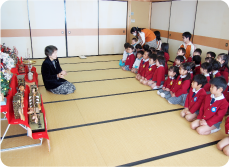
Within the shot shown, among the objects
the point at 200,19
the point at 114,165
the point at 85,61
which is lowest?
the point at 114,165

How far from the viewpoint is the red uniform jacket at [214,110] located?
242 centimetres

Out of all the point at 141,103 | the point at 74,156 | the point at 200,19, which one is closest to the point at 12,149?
the point at 74,156

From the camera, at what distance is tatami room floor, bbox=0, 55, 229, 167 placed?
6.63ft

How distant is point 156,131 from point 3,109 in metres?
1.82

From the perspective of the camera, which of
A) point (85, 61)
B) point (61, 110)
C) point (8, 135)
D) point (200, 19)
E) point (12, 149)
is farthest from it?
point (85, 61)

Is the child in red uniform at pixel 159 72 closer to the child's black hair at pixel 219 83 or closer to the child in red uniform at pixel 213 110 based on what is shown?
the child in red uniform at pixel 213 110

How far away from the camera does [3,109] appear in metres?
2.02

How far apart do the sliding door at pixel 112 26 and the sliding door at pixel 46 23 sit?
1330 millimetres

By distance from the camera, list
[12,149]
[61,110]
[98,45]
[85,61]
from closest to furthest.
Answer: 1. [12,149]
2. [61,110]
3. [85,61]
4. [98,45]

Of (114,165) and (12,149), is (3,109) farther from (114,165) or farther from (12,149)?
(114,165)

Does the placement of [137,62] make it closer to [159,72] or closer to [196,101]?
[159,72]

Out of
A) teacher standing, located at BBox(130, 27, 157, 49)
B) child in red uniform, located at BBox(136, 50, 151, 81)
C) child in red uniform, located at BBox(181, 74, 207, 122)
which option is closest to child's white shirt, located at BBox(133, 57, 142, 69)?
child in red uniform, located at BBox(136, 50, 151, 81)

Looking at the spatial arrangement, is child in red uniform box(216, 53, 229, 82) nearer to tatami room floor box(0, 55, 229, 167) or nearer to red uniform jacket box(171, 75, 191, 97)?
red uniform jacket box(171, 75, 191, 97)

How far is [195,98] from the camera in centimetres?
280
